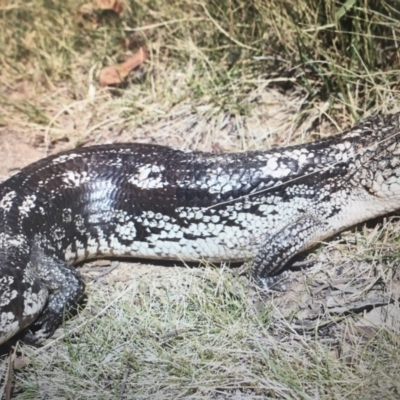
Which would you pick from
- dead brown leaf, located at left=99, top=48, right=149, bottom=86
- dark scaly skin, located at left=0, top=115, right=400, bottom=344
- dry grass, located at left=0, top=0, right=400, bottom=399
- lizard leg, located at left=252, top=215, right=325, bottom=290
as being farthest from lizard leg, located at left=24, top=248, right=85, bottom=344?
dead brown leaf, located at left=99, top=48, right=149, bottom=86

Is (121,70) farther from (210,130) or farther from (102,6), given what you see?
(210,130)

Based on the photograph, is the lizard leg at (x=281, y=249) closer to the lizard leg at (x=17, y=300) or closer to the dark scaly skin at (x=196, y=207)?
the dark scaly skin at (x=196, y=207)

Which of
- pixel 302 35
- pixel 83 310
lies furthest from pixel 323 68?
pixel 83 310

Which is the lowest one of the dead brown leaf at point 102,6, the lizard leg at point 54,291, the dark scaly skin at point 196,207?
the lizard leg at point 54,291

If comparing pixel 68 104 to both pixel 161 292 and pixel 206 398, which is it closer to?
pixel 161 292

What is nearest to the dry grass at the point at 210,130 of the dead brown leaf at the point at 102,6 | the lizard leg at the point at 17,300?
the dead brown leaf at the point at 102,6

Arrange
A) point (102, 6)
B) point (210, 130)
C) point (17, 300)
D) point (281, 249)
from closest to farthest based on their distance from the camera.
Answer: point (17, 300) < point (281, 249) < point (210, 130) < point (102, 6)

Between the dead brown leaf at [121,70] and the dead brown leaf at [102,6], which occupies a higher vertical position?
the dead brown leaf at [102,6]

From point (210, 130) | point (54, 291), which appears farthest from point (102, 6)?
point (54, 291)
